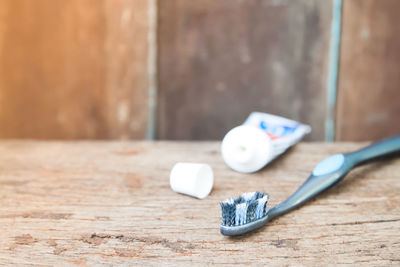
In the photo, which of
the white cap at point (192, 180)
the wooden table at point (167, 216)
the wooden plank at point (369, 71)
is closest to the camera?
the wooden table at point (167, 216)

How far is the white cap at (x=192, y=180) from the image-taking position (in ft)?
1.58

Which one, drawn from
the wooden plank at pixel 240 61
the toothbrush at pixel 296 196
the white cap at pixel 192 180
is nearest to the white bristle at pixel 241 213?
the toothbrush at pixel 296 196

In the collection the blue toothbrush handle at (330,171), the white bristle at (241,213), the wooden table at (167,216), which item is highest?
the white bristle at (241,213)

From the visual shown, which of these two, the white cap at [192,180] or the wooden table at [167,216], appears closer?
the wooden table at [167,216]

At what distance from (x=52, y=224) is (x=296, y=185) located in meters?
0.32

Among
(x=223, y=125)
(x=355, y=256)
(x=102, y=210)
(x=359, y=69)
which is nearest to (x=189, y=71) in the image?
(x=223, y=125)

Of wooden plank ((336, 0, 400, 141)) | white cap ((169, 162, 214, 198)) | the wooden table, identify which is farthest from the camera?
wooden plank ((336, 0, 400, 141))

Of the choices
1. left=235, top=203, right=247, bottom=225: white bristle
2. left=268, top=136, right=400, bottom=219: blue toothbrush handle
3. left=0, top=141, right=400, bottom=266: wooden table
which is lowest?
left=0, top=141, right=400, bottom=266: wooden table

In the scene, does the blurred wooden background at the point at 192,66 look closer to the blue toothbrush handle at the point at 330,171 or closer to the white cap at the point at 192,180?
the blue toothbrush handle at the point at 330,171

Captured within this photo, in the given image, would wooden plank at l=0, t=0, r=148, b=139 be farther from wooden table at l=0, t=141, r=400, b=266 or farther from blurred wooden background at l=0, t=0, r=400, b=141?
wooden table at l=0, t=141, r=400, b=266

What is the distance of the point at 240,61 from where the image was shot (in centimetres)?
86

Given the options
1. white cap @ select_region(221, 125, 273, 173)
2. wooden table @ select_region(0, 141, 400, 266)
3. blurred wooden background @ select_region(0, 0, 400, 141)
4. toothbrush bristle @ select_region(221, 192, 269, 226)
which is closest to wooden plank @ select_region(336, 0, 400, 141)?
blurred wooden background @ select_region(0, 0, 400, 141)

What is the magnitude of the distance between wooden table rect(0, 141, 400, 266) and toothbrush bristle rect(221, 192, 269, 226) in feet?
0.06

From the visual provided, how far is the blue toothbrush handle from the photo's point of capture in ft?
1.48
